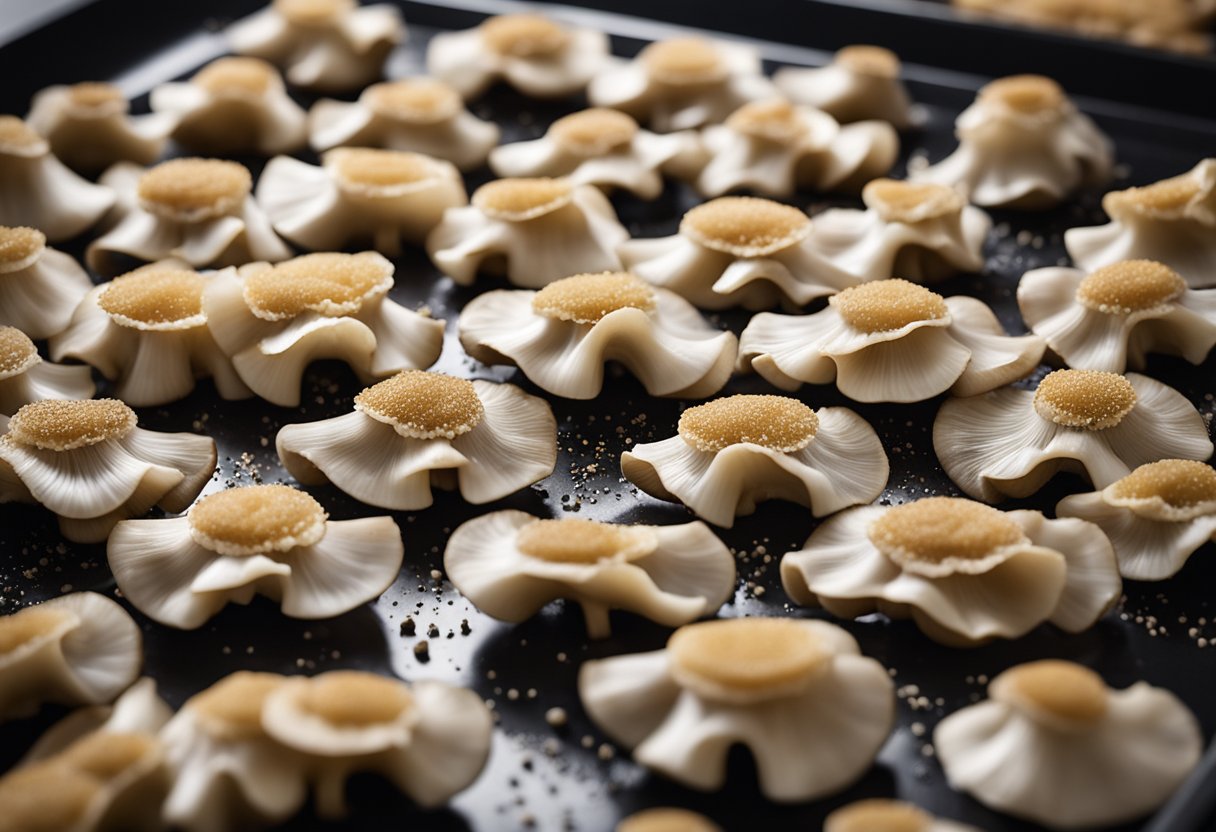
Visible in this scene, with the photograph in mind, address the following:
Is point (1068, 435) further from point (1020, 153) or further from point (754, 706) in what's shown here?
point (1020, 153)

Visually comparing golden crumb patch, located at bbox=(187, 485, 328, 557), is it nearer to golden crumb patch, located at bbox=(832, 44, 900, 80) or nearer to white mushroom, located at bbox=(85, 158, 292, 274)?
white mushroom, located at bbox=(85, 158, 292, 274)

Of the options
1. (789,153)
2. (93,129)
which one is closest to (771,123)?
(789,153)

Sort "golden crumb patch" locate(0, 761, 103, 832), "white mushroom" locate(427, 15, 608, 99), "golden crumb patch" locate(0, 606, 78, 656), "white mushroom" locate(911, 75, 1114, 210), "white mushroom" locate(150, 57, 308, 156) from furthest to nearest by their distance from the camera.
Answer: "white mushroom" locate(427, 15, 608, 99) → "white mushroom" locate(150, 57, 308, 156) → "white mushroom" locate(911, 75, 1114, 210) → "golden crumb patch" locate(0, 606, 78, 656) → "golden crumb patch" locate(0, 761, 103, 832)

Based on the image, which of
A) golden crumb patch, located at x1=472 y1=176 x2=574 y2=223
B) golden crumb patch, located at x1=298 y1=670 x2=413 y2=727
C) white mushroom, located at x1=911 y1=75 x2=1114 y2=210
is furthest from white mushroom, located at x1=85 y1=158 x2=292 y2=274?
white mushroom, located at x1=911 y1=75 x2=1114 y2=210

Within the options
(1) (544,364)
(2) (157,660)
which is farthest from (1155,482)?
(2) (157,660)

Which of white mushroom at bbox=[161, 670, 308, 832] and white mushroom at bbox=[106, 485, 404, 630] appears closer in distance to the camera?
white mushroom at bbox=[161, 670, 308, 832]

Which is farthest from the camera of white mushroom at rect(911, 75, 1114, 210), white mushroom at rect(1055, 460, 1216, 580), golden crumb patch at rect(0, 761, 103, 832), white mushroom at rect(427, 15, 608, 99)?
white mushroom at rect(427, 15, 608, 99)
